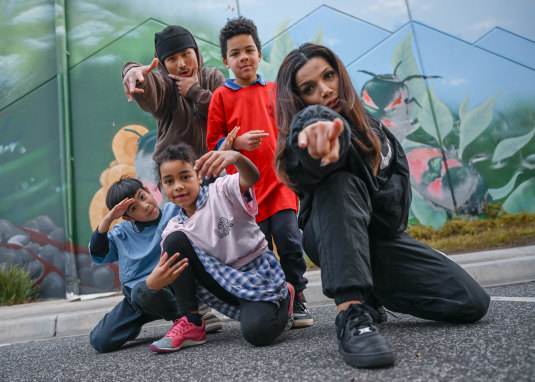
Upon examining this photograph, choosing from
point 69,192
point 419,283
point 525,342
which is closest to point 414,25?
point 69,192

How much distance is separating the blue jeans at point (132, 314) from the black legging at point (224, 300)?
16 cm

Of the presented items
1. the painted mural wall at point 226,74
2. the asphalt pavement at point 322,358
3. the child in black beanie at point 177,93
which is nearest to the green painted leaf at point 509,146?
the painted mural wall at point 226,74

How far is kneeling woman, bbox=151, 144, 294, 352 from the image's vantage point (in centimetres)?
175

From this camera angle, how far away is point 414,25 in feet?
19.9

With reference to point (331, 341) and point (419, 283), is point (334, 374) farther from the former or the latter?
point (419, 283)

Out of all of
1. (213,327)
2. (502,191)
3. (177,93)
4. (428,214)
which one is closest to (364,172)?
(213,327)

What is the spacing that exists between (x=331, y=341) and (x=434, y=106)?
511 centimetres

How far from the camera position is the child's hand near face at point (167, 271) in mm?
1759

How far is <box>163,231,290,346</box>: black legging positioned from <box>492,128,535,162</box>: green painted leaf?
5.05m

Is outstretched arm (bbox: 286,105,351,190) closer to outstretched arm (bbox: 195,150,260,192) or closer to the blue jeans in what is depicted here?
outstretched arm (bbox: 195,150,260,192)

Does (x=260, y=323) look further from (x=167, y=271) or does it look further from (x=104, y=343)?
(x=104, y=343)

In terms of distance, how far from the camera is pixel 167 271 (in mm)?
1765

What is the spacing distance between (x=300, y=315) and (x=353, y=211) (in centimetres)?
88

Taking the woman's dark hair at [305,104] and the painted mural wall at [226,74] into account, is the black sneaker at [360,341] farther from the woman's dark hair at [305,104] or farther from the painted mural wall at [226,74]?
the painted mural wall at [226,74]
